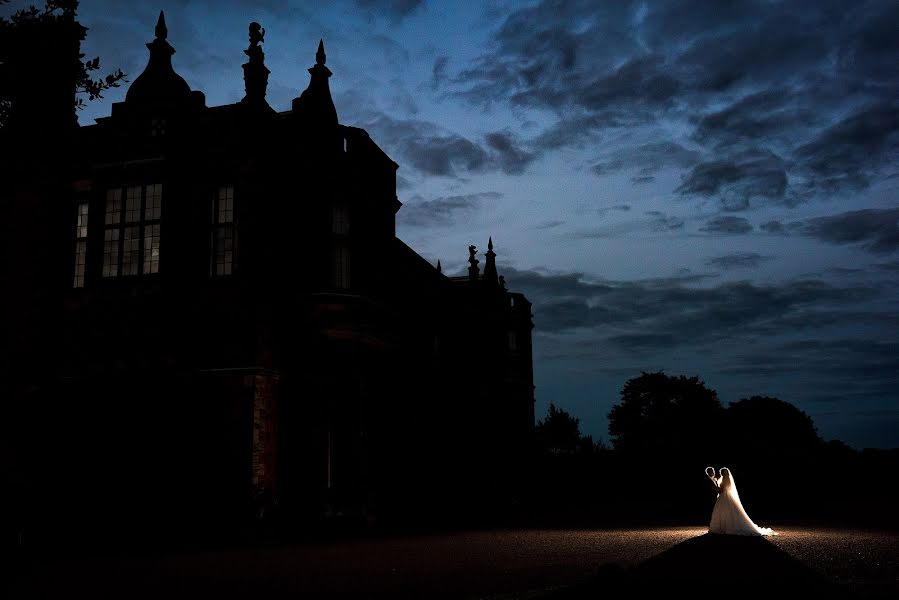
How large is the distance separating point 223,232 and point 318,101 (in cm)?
471

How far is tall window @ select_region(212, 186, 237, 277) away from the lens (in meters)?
19.3

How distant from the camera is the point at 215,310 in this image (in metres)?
18.7

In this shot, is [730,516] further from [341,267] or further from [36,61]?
[36,61]

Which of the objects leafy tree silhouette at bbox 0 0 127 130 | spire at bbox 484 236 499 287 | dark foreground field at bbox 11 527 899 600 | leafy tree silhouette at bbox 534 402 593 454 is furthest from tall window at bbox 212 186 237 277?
leafy tree silhouette at bbox 534 402 593 454

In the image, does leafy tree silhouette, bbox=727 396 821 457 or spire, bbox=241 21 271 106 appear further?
leafy tree silhouette, bbox=727 396 821 457

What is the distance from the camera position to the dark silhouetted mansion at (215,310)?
18.0m

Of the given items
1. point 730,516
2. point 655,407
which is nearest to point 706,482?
point 730,516

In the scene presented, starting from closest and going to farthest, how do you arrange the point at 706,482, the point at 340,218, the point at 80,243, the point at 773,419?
the point at 80,243
the point at 340,218
the point at 706,482
the point at 773,419

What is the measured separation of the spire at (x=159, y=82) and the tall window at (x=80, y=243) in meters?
3.10

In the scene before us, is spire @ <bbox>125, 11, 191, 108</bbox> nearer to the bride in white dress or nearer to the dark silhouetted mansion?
the dark silhouetted mansion

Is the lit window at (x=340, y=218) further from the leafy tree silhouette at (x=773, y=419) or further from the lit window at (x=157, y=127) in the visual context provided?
the leafy tree silhouette at (x=773, y=419)

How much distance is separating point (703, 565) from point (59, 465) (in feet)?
48.3

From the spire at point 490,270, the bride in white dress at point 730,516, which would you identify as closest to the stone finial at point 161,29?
the bride in white dress at point 730,516

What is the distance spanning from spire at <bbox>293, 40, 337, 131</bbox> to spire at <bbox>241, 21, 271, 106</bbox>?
1.29 metres
